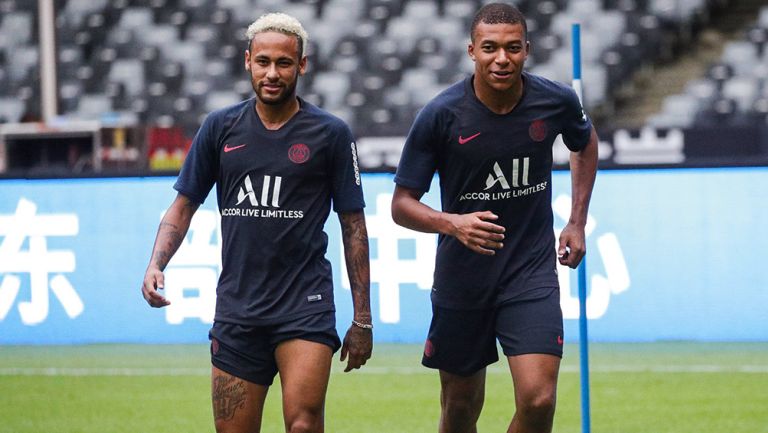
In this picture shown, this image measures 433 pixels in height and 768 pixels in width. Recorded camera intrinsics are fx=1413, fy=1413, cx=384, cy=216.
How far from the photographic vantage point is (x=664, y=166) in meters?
11.7

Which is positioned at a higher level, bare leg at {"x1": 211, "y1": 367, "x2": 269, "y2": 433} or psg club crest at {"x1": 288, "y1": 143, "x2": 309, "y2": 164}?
psg club crest at {"x1": 288, "y1": 143, "x2": 309, "y2": 164}

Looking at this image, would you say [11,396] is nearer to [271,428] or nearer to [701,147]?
[271,428]

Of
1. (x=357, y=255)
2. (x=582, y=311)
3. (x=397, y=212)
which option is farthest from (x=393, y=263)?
(x=357, y=255)

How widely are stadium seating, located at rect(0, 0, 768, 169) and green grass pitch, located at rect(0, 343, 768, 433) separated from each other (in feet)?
26.8

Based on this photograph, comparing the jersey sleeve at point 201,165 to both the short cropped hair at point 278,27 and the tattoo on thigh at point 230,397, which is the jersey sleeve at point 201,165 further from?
the tattoo on thigh at point 230,397

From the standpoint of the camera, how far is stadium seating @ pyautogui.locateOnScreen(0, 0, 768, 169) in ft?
66.0

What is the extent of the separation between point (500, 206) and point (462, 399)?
94 cm

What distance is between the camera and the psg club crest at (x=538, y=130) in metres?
6.06

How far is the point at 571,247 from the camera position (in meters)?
6.16

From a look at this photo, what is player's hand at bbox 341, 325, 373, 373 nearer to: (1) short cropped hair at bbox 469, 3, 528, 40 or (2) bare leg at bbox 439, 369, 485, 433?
(2) bare leg at bbox 439, 369, 485, 433

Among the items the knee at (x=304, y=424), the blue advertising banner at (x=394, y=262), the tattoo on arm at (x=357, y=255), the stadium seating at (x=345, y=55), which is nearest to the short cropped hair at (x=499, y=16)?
the tattoo on arm at (x=357, y=255)

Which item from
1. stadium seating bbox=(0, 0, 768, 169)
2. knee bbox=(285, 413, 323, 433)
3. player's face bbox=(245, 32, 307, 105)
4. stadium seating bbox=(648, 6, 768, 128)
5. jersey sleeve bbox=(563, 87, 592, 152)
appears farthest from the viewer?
stadium seating bbox=(0, 0, 768, 169)

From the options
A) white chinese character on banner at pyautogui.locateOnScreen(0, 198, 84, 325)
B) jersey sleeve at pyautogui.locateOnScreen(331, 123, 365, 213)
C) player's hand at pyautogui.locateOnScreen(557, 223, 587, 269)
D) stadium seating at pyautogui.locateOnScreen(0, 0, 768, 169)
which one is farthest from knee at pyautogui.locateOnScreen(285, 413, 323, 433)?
stadium seating at pyautogui.locateOnScreen(0, 0, 768, 169)

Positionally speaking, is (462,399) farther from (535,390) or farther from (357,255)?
(357,255)
